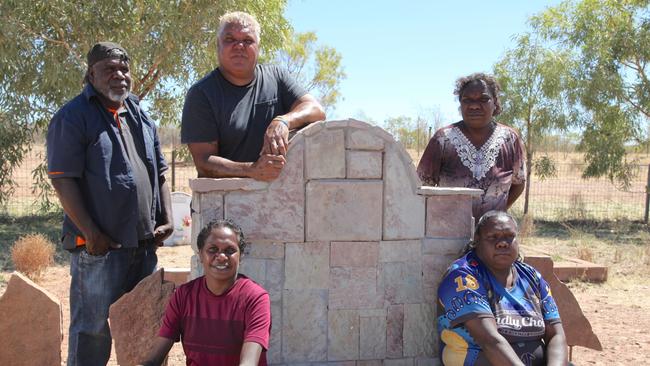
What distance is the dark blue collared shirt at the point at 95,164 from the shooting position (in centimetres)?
292

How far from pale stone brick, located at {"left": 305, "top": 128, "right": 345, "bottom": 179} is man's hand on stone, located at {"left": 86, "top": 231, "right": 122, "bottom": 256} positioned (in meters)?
1.11

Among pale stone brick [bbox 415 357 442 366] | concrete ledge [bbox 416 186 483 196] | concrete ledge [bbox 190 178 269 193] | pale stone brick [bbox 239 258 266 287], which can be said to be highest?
concrete ledge [bbox 190 178 269 193]

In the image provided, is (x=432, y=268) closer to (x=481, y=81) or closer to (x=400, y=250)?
(x=400, y=250)

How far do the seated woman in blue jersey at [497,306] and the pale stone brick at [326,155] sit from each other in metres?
0.86

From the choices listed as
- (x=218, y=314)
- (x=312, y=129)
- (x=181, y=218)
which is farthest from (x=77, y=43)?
(x=218, y=314)

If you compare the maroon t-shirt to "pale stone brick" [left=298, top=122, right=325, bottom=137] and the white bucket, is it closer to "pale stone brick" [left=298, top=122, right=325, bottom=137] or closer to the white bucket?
"pale stone brick" [left=298, top=122, right=325, bottom=137]

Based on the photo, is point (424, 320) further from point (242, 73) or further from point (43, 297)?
point (43, 297)

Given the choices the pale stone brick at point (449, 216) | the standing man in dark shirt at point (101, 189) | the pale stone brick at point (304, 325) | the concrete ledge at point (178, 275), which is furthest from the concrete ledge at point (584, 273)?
the standing man in dark shirt at point (101, 189)

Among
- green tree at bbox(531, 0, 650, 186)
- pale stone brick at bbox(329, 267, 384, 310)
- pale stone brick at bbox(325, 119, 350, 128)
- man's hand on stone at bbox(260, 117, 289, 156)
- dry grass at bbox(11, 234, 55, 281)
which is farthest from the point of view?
green tree at bbox(531, 0, 650, 186)

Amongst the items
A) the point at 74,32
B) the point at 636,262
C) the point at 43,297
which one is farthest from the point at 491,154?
the point at 74,32

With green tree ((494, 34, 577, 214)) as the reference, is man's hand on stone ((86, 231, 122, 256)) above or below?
below

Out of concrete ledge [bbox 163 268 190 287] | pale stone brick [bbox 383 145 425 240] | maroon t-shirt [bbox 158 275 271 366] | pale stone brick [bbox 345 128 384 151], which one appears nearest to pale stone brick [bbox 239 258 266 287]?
maroon t-shirt [bbox 158 275 271 366]

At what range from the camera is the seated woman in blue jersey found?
3.02 meters

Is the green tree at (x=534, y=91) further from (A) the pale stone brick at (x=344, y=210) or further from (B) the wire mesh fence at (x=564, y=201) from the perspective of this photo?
(A) the pale stone brick at (x=344, y=210)
